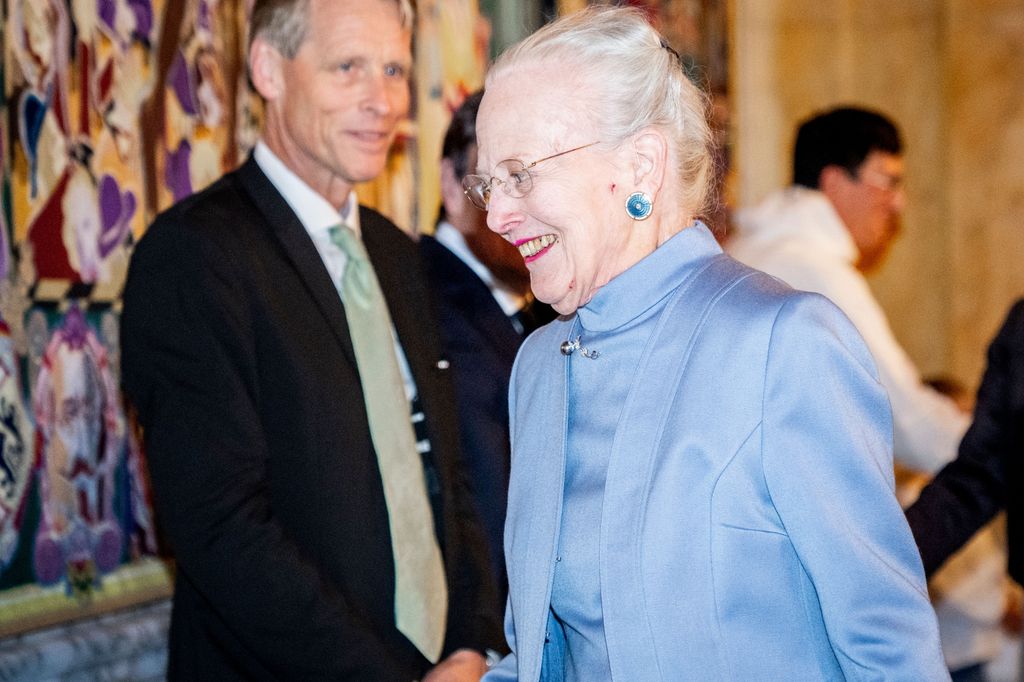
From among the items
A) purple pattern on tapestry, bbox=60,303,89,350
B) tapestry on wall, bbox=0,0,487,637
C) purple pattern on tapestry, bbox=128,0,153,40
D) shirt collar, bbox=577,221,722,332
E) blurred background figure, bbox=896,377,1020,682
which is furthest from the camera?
blurred background figure, bbox=896,377,1020,682

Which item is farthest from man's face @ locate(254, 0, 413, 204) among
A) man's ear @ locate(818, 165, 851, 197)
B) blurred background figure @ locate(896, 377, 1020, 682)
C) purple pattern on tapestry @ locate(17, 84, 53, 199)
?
blurred background figure @ locate(896, 377, 1020, 682)

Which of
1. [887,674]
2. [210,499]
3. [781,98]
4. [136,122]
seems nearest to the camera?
[887,674]

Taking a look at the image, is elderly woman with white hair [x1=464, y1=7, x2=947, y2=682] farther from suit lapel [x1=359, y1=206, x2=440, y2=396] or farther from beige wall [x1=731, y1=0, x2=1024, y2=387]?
beige wall [x1=731, y1=0, x2=1024, y2=387]

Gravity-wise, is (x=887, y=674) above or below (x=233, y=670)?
above

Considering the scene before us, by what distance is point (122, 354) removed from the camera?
220 cm

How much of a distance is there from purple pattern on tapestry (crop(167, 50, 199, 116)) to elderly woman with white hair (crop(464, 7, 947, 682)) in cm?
168

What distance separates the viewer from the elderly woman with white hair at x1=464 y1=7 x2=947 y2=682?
147 centimetres

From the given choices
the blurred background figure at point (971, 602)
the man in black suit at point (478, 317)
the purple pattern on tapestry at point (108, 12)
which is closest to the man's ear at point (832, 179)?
the blurred background figure at point (971, 602)

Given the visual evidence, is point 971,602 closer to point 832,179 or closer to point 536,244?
point 832,179

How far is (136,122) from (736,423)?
2.13 m

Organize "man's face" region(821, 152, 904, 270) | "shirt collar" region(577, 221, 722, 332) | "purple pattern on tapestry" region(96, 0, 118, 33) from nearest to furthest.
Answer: "shirt collar" region(577, 221, 722, 332)
"purple pattern on tapestry" region(96, 0, 118, 33)
"man's face" region(821, 152, 904, 270)

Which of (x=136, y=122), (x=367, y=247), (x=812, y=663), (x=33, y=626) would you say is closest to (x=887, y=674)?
(x=812, y=663)

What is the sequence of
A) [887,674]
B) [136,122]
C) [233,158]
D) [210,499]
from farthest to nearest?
[233,158]
[136,122]
[210,499]
[887,674]

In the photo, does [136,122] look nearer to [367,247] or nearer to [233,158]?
[233,158]
